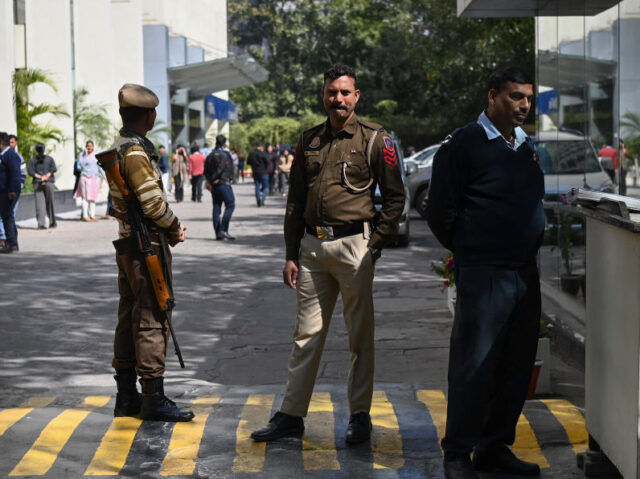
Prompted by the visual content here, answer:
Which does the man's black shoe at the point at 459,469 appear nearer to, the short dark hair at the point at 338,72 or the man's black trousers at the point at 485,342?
the man's black trousers at the point at 485,342

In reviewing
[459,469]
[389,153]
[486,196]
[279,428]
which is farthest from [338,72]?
[459,469]

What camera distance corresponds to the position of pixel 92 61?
117 feet

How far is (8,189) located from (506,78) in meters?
14.1

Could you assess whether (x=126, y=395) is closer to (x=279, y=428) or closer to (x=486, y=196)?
(x=279, y=428)

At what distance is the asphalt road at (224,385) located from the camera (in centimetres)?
564

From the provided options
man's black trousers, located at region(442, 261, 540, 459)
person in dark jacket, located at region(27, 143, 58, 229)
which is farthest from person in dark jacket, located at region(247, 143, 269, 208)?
man's black trousers, located at region(442, 261, 540, 459)

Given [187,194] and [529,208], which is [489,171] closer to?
[529,208]

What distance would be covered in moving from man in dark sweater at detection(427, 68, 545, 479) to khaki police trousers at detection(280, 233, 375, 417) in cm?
80

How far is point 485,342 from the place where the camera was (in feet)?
16.7

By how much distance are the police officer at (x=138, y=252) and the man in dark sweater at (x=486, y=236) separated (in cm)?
190

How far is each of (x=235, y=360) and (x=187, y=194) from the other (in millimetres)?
34408

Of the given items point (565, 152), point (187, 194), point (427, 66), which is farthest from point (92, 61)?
point (565, 152)

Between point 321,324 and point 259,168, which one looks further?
point 259,168

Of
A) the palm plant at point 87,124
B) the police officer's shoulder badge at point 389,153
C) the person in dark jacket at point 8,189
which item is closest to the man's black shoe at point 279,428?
the police officer's shoulder badge at point 389,153
